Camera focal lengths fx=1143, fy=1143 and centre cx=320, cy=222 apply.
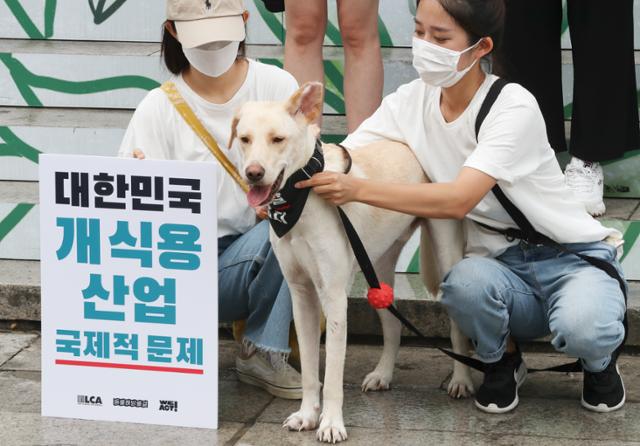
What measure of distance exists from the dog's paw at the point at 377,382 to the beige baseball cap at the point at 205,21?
4.50 ft

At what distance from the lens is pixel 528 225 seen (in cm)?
404

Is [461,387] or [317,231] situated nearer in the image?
[317,231]

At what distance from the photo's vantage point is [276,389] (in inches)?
171

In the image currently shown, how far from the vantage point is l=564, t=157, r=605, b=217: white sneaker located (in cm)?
501

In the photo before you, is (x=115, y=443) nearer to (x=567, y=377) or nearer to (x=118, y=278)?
(x=118, y=278)

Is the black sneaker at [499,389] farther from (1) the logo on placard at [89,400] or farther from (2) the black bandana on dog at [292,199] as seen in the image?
(1) the logo on placard at [89,400]

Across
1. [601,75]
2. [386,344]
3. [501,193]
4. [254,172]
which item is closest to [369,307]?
[386,344]

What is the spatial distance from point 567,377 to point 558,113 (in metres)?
1.31

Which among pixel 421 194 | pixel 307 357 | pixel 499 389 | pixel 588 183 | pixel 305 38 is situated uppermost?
pixel 305 38

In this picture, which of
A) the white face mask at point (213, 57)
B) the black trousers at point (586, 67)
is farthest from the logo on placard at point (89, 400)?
the black trousers at point (586, 67)

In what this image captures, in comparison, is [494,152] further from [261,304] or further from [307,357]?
[261,304]

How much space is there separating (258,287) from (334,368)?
0.55m

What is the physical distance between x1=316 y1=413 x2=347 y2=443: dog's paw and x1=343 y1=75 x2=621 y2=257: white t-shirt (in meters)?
0.83

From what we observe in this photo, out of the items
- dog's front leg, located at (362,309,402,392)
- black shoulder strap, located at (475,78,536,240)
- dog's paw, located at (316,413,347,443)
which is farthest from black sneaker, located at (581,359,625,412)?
dog's paw, located at (316,413,347,443)
